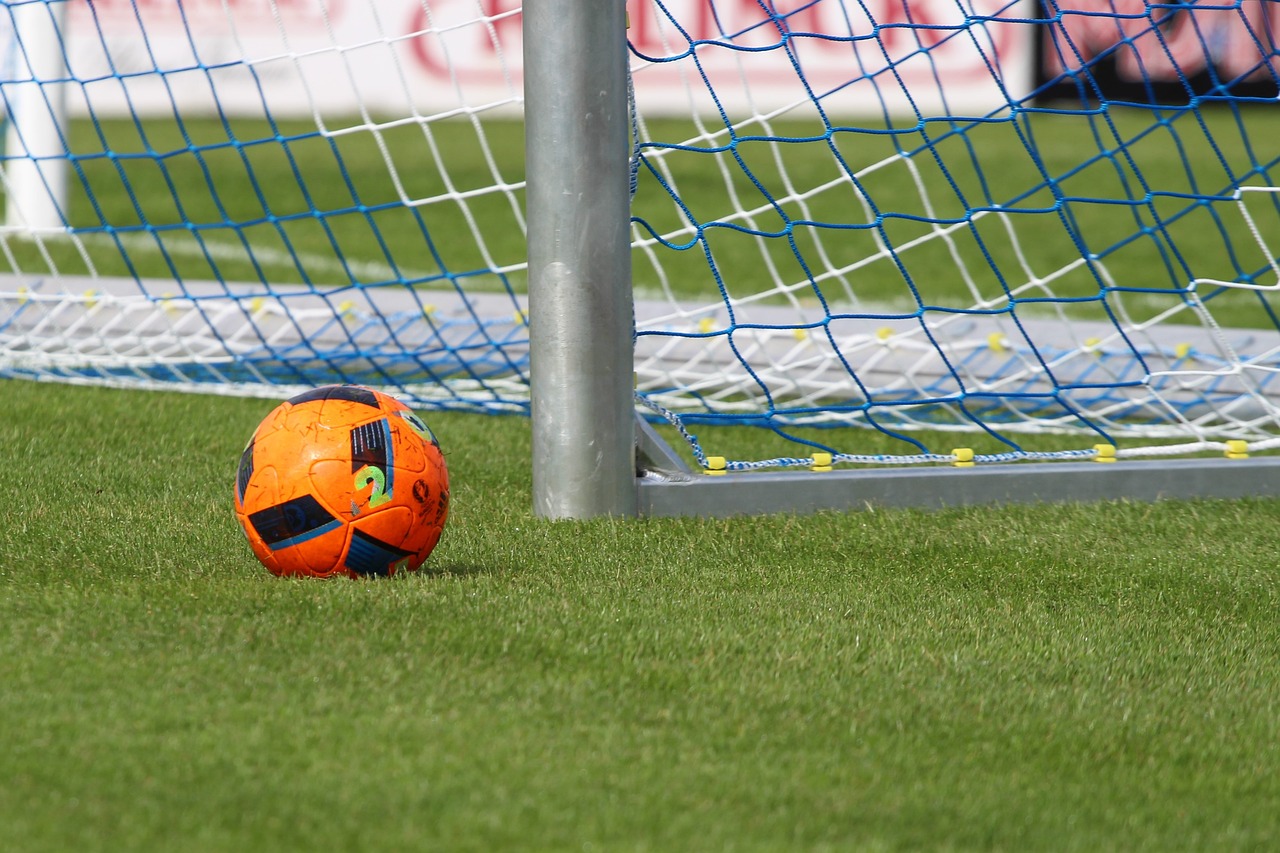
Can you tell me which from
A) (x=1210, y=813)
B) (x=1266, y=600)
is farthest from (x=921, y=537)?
(x=1210, y=813)

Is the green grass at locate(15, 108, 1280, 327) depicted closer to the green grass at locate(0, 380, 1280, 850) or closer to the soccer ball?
the green grass at locate(0, 380, 1280, 850)

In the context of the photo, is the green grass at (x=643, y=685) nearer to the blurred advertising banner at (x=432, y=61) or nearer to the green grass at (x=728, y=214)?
the green grass at (x=728, y=214)

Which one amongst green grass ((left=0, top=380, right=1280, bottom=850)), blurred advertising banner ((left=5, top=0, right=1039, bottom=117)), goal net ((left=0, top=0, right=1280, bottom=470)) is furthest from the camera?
blurred advertising banner ((left=5, top=0, right=1039, bottom=117))

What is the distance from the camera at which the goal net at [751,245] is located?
14.1 feet

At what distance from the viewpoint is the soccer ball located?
8.91 feet

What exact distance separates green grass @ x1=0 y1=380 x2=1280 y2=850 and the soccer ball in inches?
2.8

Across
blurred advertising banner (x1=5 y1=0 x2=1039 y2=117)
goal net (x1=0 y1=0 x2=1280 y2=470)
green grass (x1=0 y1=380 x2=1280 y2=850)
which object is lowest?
green grass (x1=0 y1=380 x2=1280 y2=850)

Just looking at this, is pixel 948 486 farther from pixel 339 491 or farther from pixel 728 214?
pixel 728 214

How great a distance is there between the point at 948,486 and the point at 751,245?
5.24 meters

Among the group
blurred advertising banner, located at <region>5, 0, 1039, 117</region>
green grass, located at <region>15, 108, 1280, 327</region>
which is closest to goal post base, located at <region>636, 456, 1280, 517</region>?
green grass, located at <region>15, 108, 1280, 327</region>

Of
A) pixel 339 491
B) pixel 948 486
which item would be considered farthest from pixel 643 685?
pixel 948 486

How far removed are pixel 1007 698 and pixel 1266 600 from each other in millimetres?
828

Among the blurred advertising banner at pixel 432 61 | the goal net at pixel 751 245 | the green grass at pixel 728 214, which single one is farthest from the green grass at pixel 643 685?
the blurred advertising banner at pixel 432 61

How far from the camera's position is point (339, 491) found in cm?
271
